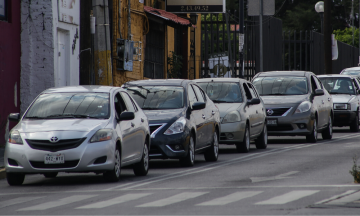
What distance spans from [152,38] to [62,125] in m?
18.2

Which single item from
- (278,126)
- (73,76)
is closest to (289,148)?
→ (278,126)

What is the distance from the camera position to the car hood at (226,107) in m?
17.7

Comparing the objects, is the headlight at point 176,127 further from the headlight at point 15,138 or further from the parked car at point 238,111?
the parked car at point 238,111

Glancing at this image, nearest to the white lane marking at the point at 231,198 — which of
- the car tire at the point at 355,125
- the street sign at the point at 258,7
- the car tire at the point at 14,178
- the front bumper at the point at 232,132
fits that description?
the car tire at the point at 14,178

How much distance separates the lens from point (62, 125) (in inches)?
459

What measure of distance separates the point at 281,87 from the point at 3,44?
7.43m

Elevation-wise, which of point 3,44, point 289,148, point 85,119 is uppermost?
point 3,44

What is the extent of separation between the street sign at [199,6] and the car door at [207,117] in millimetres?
12574

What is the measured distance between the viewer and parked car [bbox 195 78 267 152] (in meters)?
17.5

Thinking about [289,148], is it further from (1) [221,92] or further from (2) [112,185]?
(2) [112,185]

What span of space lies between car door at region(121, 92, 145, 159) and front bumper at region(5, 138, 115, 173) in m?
1.07

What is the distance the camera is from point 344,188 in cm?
1076

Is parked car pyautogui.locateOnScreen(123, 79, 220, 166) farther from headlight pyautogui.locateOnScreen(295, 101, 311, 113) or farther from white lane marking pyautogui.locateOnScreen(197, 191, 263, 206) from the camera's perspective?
headlight pyautogui.locateOnScreen(295, 101, 311, 113)

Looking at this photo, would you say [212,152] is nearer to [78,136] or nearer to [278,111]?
[78,136]
